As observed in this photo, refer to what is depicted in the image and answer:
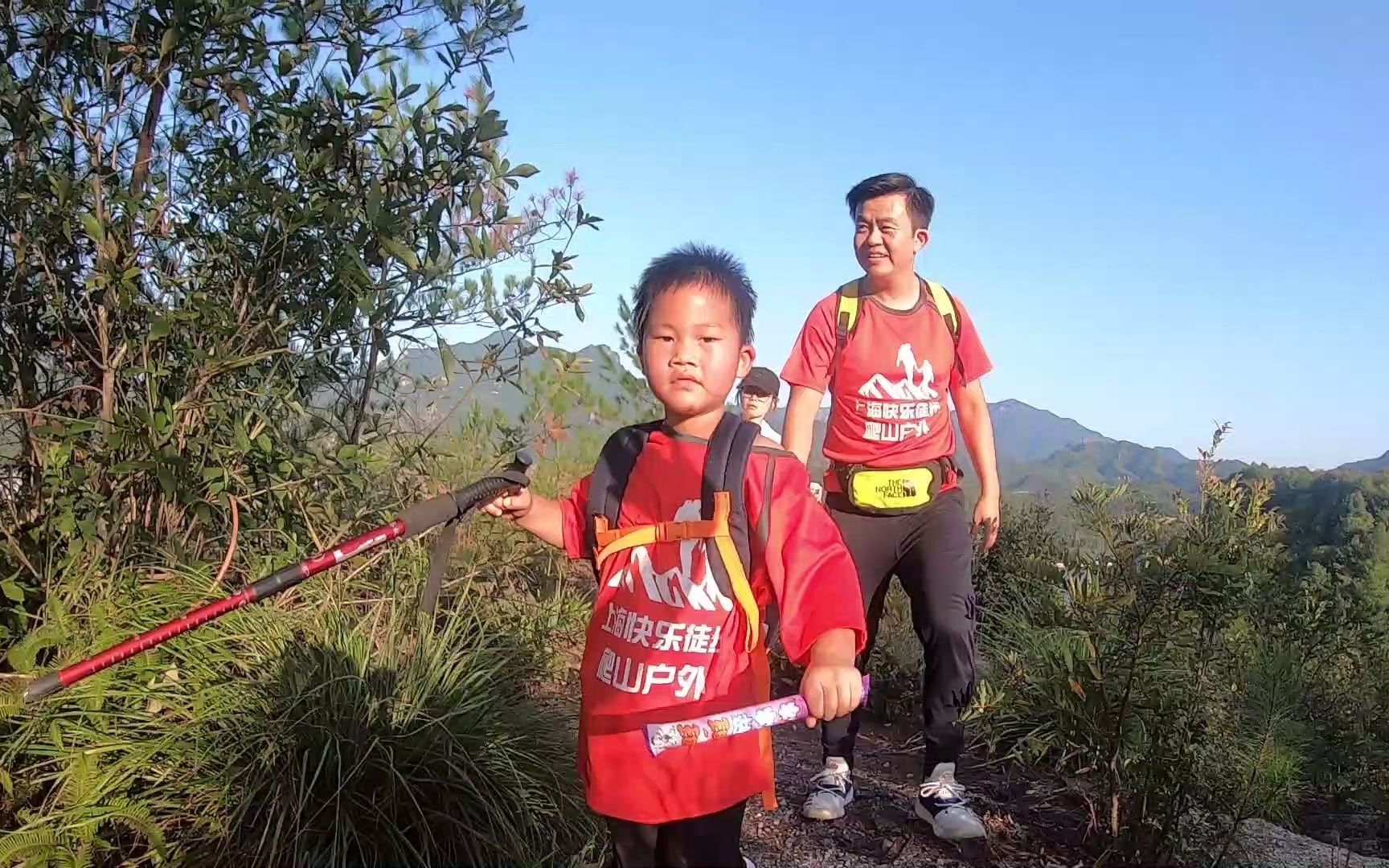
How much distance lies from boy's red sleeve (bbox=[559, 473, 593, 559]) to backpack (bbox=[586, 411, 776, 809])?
0.58ft

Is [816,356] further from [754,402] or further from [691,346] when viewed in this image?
[754,402]

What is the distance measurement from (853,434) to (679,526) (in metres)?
1.54

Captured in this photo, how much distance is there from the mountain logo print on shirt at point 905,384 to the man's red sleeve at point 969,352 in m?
0.22

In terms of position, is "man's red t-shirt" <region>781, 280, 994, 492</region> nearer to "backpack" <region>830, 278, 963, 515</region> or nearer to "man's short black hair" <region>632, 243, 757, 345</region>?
"backpack" <region>830, 278, 963, 515</region>

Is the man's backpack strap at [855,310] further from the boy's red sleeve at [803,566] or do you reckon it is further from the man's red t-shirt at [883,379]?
the boy's red sleeve at [803,566]

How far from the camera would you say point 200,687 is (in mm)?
2986

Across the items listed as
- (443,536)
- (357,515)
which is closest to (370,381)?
(357,515)

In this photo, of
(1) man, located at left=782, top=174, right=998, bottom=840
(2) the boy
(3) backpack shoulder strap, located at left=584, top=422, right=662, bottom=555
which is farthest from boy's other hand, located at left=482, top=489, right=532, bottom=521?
(1) man, located at left=782, top=174, right=998, bottom=840

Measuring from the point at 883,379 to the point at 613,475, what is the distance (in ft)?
4.88

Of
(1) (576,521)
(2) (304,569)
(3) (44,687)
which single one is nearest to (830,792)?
(1) (576,521)

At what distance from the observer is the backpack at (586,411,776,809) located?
6.78 feet

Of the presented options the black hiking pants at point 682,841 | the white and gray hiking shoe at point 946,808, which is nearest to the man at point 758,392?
the white and gray hiking shoe at point 946,808

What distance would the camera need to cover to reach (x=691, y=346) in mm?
2156

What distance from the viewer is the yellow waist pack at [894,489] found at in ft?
11.1
